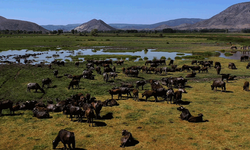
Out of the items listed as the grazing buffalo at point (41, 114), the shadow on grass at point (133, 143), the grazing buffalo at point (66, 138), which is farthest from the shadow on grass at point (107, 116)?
the grazing buffalo at point (66, 138)

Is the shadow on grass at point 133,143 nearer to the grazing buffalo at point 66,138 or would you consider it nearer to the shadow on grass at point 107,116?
the grazing buffalo at point 66,138

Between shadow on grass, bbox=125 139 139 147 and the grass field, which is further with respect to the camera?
the grass field

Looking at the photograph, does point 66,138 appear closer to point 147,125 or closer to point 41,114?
point 147,125

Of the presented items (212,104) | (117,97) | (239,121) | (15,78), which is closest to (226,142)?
(239,121)

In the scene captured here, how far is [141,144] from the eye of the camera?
11.8 m

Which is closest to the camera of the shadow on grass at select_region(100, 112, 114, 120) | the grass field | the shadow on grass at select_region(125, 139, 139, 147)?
the shadow on grass at select_region(125, 139, 139, 147)

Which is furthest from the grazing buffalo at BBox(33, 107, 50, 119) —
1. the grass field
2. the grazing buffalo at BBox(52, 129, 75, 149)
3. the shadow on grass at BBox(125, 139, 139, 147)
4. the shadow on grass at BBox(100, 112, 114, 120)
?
the shadow on grass at BBox(125, 139, 139, 147)

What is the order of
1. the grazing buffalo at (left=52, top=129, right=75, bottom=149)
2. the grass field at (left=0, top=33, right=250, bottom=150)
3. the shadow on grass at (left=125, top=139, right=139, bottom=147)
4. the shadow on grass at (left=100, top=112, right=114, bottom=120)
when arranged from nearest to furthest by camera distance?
1. the grazing buffalo at (left=52, top=129, right=75, bottom=149)
2. the shadow on grass at (left=125, top=139, right=139, bottom=147)
3. the grass field at (left=0, top=33, right=250, bottom=150)
4. the shadow on grass at (left=100, top=112, right=114, bottom=120)

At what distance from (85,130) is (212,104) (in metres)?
12.0

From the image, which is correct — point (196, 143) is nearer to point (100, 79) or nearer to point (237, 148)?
point (237, 148)

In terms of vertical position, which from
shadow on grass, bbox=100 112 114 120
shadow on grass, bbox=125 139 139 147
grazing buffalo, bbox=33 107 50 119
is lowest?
shadow on grass, bbox=125 139 139 147

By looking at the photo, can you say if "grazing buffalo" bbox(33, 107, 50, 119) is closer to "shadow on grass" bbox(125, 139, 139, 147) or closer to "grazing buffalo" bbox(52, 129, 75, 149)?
"grazing buffalo" bbox(52, 129, 75, 149)

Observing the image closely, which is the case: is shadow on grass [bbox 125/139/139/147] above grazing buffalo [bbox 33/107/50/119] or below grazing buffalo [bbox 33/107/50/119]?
below

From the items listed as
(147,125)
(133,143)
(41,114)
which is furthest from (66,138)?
(41,114)
